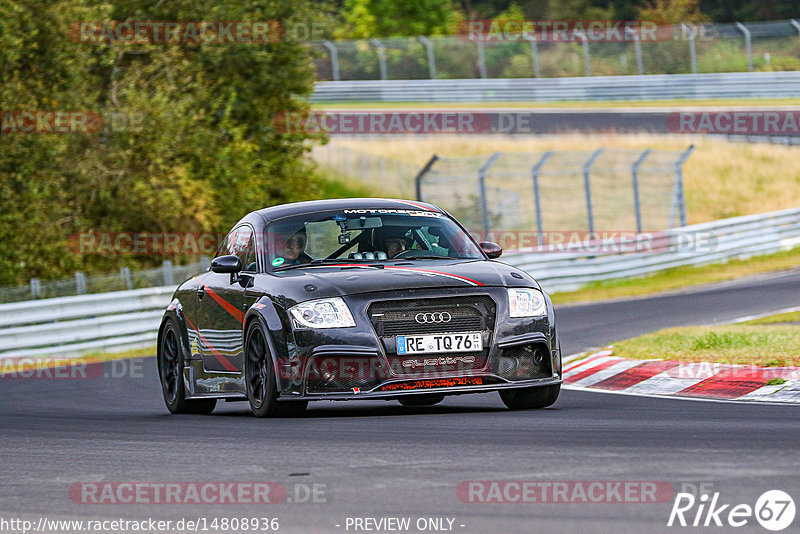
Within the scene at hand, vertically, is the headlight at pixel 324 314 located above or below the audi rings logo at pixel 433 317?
above

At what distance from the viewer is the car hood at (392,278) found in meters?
8.82

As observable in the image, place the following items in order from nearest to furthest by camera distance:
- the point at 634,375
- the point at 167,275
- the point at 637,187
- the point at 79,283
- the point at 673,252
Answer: the point at 634,375 < the point at 79,283 < the point at 167,275 < the point at 673,252 < the point at 637,187

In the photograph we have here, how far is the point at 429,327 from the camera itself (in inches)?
344

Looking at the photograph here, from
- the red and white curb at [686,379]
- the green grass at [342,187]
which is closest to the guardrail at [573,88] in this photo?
the green grass at [342,187]

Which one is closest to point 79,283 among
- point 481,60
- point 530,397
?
point 530,397

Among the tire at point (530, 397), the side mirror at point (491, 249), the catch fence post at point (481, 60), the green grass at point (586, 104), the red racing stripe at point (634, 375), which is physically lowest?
the green grass at point (586, 104)

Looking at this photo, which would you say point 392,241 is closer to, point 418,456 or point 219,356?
point 219,356

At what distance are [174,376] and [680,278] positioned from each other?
17828 mm

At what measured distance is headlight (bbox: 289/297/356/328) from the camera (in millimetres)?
8703

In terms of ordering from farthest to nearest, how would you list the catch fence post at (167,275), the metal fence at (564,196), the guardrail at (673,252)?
the metal fence at (564,196) → the guardrail at (673,252) → the catch fence post at (167,275)

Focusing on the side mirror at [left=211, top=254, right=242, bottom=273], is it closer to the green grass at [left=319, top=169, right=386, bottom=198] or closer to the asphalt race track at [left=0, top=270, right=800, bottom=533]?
the asphalt race track at [left=0, top=270, right=800, bottom=533]

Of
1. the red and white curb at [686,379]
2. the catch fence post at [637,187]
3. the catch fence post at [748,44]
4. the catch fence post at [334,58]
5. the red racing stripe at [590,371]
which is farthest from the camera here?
the catch fence post at [334,58]

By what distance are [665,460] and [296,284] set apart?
3464 millimetres

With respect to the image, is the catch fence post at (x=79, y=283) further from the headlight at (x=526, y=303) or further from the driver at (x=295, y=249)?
the headlight at (x=526, y=303)
